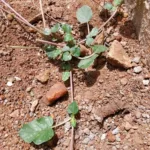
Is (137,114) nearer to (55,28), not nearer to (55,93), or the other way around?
(55,93)

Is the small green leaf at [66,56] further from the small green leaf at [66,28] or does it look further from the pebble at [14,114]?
the pebble at [14,114]

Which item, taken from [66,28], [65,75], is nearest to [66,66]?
[65,75]

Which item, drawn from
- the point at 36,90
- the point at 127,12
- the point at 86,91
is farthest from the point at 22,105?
the point at 127,12

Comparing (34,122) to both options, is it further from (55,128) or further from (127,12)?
(127,12)

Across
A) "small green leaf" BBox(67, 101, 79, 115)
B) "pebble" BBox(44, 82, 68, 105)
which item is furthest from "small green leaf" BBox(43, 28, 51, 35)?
"small green leaf" BBox(67, 101, 79, 115)

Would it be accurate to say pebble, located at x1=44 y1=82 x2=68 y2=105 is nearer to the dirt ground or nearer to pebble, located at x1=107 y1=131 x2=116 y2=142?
the dirt ground

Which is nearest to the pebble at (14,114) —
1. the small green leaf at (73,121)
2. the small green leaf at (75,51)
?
the small green leaf at (73,121)
